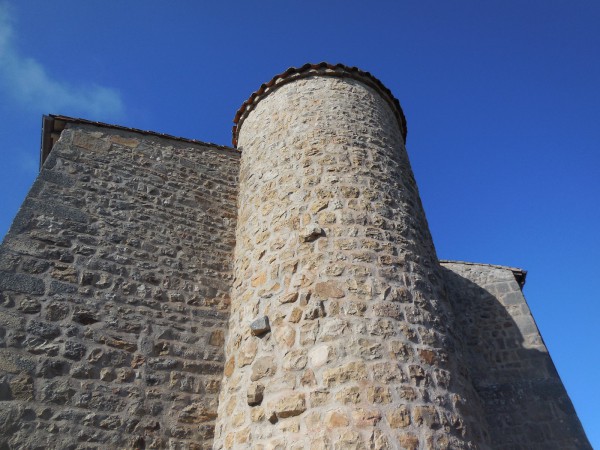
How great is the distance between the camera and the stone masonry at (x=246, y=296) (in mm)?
3225

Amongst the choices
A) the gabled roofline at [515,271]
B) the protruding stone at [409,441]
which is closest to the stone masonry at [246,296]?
the protruding stone at [409,441]

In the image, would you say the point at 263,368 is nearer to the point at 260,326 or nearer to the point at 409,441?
the point at 260,326

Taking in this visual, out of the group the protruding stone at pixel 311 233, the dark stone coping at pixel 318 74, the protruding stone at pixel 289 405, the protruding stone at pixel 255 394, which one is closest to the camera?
the protruding stone at pixel 289 405

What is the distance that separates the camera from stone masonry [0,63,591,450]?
322 centimetres

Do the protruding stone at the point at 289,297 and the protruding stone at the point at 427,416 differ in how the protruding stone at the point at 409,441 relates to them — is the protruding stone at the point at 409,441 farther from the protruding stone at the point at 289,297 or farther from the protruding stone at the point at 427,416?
the protruding stone at the point at 289,297

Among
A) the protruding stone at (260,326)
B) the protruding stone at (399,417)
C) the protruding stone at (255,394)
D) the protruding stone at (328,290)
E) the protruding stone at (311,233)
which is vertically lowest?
the protruding stone at (399,417)

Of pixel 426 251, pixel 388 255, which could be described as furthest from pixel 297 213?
pixel 426 251

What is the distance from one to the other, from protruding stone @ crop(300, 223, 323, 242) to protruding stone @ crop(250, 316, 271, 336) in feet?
2.66

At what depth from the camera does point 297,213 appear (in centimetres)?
435

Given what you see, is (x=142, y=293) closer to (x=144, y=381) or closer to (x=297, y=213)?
(x=144, y=381)

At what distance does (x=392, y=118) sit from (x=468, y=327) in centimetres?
375

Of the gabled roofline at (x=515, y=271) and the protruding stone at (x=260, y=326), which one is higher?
the gabled roofline at (x=515, y=271)

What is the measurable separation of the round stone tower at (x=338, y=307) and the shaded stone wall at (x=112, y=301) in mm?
368

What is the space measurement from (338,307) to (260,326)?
2.42ft
